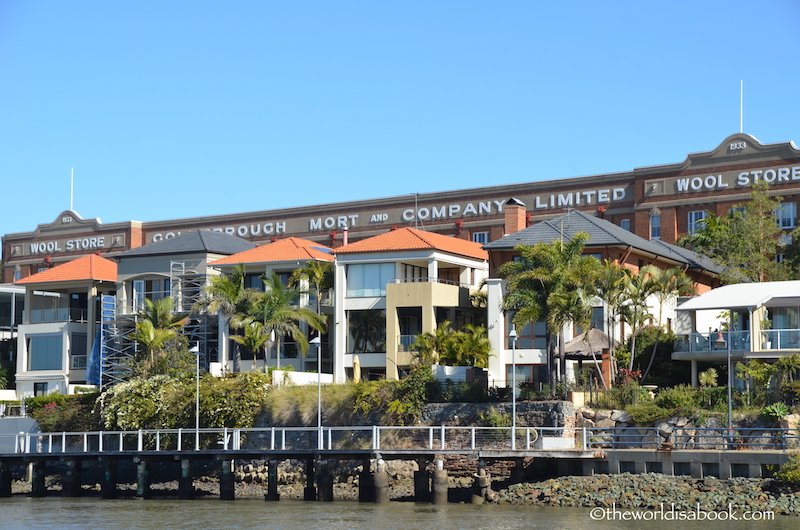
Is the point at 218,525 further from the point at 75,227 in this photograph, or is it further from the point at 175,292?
the point at 75,227

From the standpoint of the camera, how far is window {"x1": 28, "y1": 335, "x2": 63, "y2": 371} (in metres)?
69.3

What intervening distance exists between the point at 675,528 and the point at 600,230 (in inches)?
991

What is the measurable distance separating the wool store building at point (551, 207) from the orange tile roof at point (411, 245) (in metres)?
8.12

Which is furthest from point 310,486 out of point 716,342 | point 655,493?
point 716,342

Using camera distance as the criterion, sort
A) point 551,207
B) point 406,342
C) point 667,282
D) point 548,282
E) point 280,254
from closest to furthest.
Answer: point 548,282
point 667,282
point 406,342
point 280,254
point 551,207

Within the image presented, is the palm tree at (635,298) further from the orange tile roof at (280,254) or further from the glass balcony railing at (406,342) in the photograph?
the orange tile roof at (280,254)

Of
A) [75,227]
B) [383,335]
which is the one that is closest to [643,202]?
[383,335]

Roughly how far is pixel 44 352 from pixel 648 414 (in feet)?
128

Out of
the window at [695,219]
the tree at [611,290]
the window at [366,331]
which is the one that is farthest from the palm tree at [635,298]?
the window at [695,219]

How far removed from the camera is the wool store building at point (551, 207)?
7550 cm

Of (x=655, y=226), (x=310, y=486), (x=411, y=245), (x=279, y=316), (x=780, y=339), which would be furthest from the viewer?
(x=655, y=226)

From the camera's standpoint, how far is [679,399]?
45562 millimetres

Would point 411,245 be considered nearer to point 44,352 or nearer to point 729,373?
point 729,373

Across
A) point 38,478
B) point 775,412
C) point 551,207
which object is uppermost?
point 551,207
